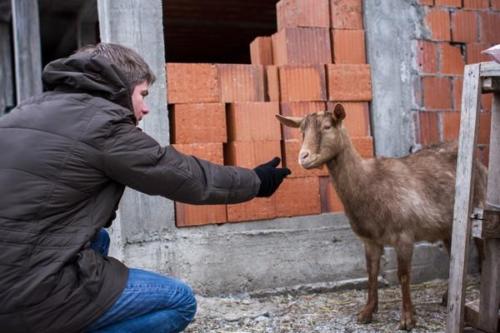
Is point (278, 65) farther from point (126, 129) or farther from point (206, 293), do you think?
point (126, 129)

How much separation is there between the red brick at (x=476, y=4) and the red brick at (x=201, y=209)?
264 cm

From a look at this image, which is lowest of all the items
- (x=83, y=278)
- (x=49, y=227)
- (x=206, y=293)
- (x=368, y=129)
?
(x=206, y=293)

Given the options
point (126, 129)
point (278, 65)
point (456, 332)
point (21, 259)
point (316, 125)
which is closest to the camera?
point (21, 259)

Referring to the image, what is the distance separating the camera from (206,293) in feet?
15.2

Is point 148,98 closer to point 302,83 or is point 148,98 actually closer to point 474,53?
point 302,83

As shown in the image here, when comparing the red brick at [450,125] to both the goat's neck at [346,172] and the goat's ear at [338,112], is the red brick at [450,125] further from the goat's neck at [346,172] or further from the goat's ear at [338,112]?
the goat's ear at [338,112]

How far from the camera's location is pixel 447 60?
17.2ft

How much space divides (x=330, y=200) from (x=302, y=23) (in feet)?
4.94

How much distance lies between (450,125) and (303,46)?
151 cm

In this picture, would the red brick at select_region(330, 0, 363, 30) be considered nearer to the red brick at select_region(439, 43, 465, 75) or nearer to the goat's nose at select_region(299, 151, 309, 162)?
the red brick at select_region(439, 43, 465, 75)


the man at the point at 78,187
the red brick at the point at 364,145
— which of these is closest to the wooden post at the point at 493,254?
the man at the point at 78,187

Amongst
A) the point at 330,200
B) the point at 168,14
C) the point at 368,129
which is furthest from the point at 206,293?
the point at 168,14

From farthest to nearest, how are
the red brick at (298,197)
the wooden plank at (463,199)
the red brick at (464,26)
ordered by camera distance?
the red brick at (464,26), the red brick at (298,197), the wooden plank at (463,199)

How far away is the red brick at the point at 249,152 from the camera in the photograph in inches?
185
